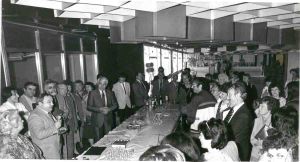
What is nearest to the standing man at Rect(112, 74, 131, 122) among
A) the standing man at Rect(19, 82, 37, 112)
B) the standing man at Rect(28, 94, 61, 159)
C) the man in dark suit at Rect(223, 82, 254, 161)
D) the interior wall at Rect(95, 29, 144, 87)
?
the interior wall at Rect(95, 29, 144, 87)

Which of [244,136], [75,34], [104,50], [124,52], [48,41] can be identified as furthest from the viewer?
[124,52]

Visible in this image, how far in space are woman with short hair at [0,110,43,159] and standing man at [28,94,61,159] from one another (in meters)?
0.55

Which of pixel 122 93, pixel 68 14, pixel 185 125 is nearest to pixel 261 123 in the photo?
pixel 68 14

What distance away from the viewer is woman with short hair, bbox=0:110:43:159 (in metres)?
1.96

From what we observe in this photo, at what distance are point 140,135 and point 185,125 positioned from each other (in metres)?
2.42

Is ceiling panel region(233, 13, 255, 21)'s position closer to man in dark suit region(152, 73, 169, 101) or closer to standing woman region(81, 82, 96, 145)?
standing woman region(81, 82, 96, 145)

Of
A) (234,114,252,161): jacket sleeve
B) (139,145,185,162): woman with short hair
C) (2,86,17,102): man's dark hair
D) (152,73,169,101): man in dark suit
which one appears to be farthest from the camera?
(152,73,169,101): man in dark suit

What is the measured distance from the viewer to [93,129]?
15.2 ft

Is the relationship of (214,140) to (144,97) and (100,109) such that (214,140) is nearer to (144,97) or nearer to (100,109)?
(100,109)

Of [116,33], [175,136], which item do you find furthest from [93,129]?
[175,136]

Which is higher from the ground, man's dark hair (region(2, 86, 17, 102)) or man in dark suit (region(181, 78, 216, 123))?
man's dark hair (region(2, 86, 17, 102))

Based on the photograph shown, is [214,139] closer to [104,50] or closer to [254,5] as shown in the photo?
[254,5]

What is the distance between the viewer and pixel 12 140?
2057 mm

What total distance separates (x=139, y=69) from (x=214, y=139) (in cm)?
718
